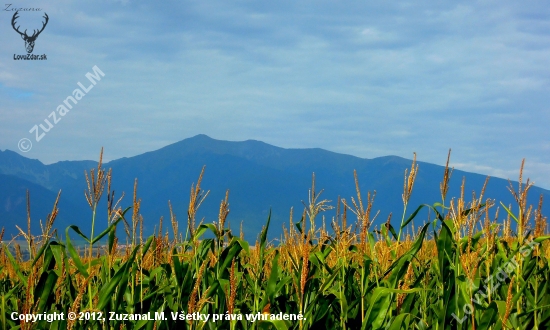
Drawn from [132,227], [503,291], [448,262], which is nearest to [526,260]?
[503,291]

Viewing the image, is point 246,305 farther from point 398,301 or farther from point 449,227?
point 449,227

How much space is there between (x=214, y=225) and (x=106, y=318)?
122cm

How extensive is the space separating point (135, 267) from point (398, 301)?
7.64ft

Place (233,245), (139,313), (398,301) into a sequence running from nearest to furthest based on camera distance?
(398,301)
(233,245)
(139,313)

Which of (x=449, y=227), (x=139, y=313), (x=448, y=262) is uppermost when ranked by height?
(x=449, y=227)

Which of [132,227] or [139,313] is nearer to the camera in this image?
[132,227]

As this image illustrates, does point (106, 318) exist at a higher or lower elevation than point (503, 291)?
lower

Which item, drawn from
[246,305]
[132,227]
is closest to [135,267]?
[132,227]

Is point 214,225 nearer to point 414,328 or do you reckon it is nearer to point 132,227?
point 132,227

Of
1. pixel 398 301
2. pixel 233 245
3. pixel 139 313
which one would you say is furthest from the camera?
pixel 139 313

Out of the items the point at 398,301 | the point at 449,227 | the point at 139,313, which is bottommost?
the point at 139,313

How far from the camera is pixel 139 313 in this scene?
4.94 meters

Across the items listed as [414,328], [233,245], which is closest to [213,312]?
[233,245]

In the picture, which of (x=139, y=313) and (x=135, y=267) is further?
(x=139, y=313)
